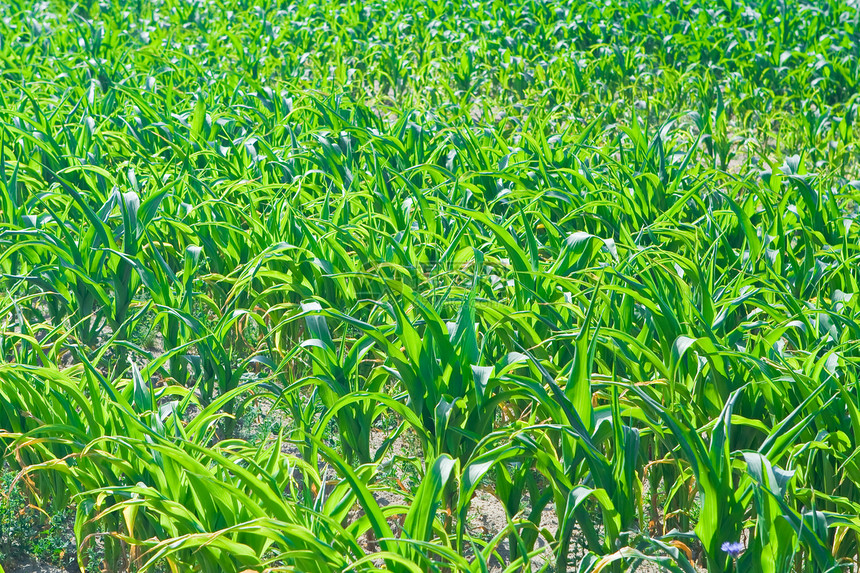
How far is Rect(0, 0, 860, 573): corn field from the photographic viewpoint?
1577mm

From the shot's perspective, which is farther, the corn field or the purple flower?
the corn field

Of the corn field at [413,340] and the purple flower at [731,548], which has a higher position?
the corn field at [413,340]

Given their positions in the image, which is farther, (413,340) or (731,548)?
(413,340)

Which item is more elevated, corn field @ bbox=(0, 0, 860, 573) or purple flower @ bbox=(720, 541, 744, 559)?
corn field @ bbox=(0, 0, 860, 573)

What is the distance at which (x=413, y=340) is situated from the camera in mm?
1927

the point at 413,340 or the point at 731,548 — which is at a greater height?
the point at 413,340

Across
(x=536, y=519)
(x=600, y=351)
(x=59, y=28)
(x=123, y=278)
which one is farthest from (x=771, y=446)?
(x=59, y=28)

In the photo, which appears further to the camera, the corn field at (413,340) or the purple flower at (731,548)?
the corn field at (413,340)

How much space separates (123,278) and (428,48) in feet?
13.1

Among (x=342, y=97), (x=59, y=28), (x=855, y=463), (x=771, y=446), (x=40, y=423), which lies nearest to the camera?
(x=771, y=446)

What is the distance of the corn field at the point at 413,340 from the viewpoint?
1577 mm

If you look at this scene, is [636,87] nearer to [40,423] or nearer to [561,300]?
[561,300]

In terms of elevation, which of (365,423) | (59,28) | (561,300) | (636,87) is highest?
(59,28)

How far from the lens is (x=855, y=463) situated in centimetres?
171
